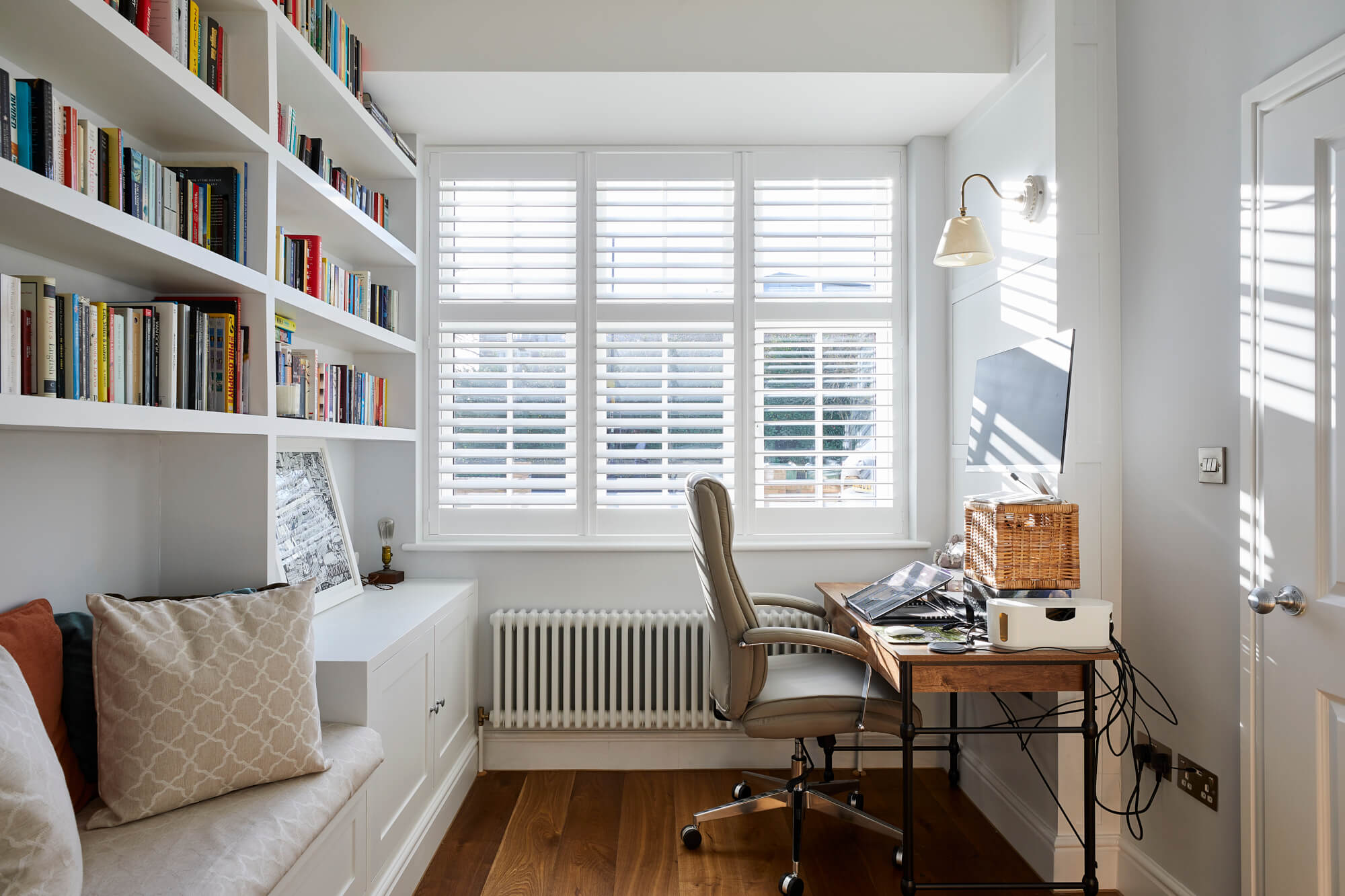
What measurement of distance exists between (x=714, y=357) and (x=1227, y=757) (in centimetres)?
211

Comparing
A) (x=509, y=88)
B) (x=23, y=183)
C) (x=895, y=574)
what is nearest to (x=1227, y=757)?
(x=895, y=574)

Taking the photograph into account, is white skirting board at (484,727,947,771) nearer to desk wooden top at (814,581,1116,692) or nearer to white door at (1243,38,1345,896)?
desk wooden top at (814,581,1116,692)

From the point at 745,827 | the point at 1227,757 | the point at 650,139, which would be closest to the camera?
the point at 1227,757

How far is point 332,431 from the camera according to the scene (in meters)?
2.20

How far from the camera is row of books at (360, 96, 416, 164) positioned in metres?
2.54

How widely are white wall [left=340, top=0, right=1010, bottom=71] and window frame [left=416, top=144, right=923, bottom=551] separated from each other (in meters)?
0.57

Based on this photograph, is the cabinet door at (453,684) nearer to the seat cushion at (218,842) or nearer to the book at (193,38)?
the seat cushion at (218,842)

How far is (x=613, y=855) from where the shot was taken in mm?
2285

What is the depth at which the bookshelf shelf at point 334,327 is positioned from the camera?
196 centimetres

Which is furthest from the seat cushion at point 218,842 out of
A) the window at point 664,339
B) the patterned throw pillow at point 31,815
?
the window at point 664,339

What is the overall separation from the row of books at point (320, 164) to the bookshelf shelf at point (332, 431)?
2.49 ft

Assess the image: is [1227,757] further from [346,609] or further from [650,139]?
[650,139]

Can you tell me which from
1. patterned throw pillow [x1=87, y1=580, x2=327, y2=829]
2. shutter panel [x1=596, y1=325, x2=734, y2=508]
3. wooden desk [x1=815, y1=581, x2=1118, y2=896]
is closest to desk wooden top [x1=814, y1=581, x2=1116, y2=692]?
wooden desk [x1=815, y1=581, x2=1118, y2=896]

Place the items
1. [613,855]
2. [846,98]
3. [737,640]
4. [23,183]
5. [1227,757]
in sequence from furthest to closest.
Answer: [846,98] → [613,855] → [737,640] → [1227,757] → [23,183]
